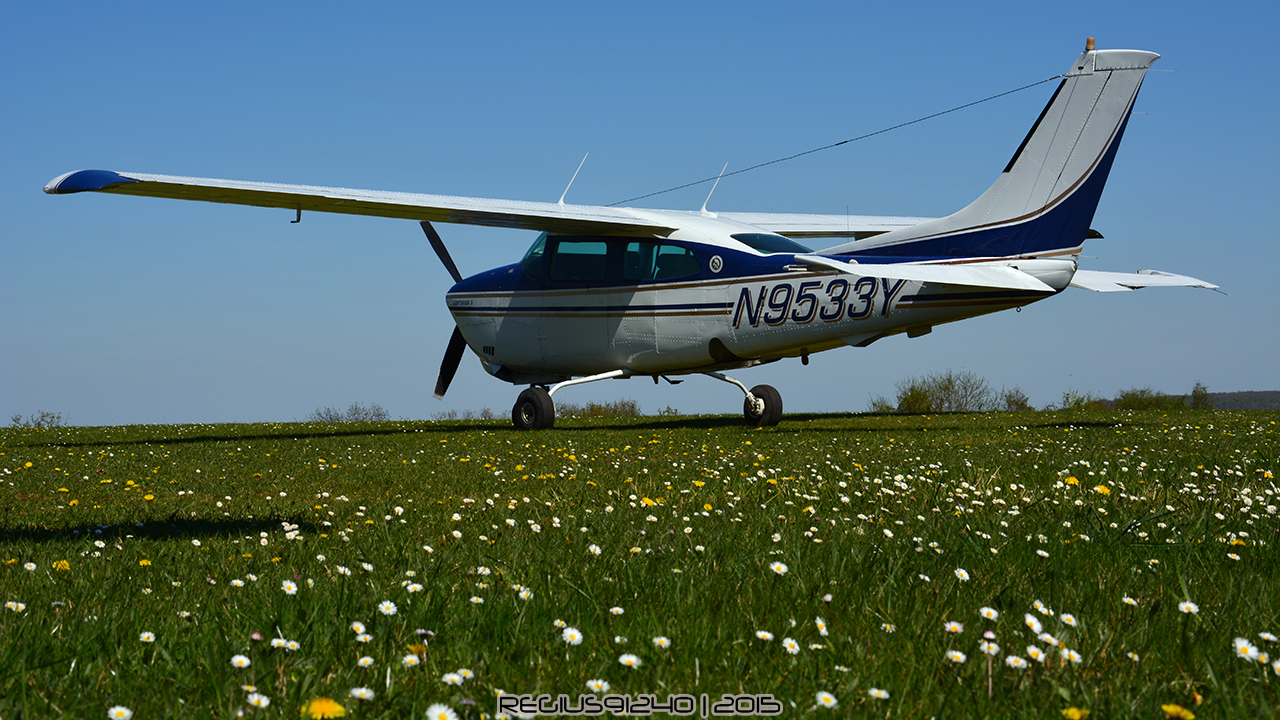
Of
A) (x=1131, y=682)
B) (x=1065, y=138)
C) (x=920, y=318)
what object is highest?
(x=1065, y=138)

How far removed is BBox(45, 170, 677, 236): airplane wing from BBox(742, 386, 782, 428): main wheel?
10.1 feet

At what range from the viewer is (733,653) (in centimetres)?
252

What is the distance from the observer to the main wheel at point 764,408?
15.0 metres

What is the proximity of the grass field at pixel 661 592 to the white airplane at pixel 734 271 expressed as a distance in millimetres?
5267

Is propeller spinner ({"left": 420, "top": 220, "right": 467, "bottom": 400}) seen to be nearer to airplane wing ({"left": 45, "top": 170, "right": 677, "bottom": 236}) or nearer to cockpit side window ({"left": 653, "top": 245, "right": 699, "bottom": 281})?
airplane wing ({"left": 45, "top": 170, "right": 677, "bottom": 236})

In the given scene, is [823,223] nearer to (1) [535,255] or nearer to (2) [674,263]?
(2) [674,263]

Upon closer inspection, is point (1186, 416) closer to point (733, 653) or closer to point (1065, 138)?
point (1065, 138)

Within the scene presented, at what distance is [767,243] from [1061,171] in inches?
164

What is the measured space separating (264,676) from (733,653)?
3.95ft

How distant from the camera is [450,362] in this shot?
17.9 m

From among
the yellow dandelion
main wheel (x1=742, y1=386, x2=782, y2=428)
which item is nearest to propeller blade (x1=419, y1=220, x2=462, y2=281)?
main wheel (x1=742, y1=386, x2=782, y2=428)

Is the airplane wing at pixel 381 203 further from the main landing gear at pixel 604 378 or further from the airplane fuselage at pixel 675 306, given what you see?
the main landing gear at pixel 604 378

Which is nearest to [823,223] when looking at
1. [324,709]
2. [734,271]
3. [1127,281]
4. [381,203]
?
[734,271]

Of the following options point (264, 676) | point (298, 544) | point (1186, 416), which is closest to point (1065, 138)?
point (1186, 416)
